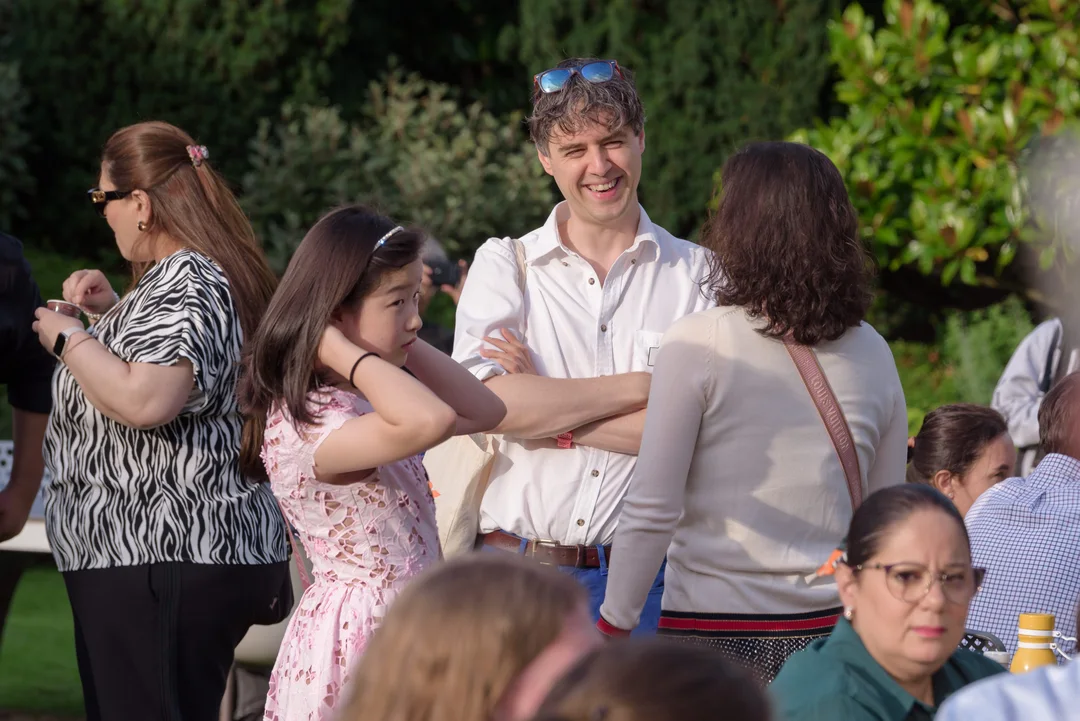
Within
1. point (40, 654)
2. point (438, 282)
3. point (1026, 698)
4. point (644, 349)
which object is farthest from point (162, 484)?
point (40, 654)

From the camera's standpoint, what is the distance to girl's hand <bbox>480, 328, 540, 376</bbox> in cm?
312

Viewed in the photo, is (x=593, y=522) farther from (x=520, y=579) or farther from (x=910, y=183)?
(x=910, y=183)

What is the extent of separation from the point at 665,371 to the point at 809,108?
24.7 ft

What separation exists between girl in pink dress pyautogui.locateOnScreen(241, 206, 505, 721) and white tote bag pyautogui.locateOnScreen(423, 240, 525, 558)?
0.29m

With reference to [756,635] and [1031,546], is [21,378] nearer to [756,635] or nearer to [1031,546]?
[756,635]

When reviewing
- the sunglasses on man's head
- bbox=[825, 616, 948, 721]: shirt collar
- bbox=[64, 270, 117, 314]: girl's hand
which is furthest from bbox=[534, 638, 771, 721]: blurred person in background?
bbox=[64, 270, 117, 314]: girl's hand

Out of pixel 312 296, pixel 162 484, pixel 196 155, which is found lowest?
pixel 162 484

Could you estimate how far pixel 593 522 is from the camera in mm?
3023

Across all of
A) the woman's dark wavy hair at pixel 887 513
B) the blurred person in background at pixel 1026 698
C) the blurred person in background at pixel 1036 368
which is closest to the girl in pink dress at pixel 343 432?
the woman's dark wavy hair at pixel 887 513

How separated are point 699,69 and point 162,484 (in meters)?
Result: 7.48

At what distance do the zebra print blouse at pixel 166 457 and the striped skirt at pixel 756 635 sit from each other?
1.09 m

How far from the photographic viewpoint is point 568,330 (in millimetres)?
3188

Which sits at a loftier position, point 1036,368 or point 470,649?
point 470,649

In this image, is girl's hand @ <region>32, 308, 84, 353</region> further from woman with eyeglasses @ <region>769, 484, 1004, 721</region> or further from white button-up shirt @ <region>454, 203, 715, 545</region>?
woman with eyeglasses @ <region>769, 484, 1004, 721</region>
